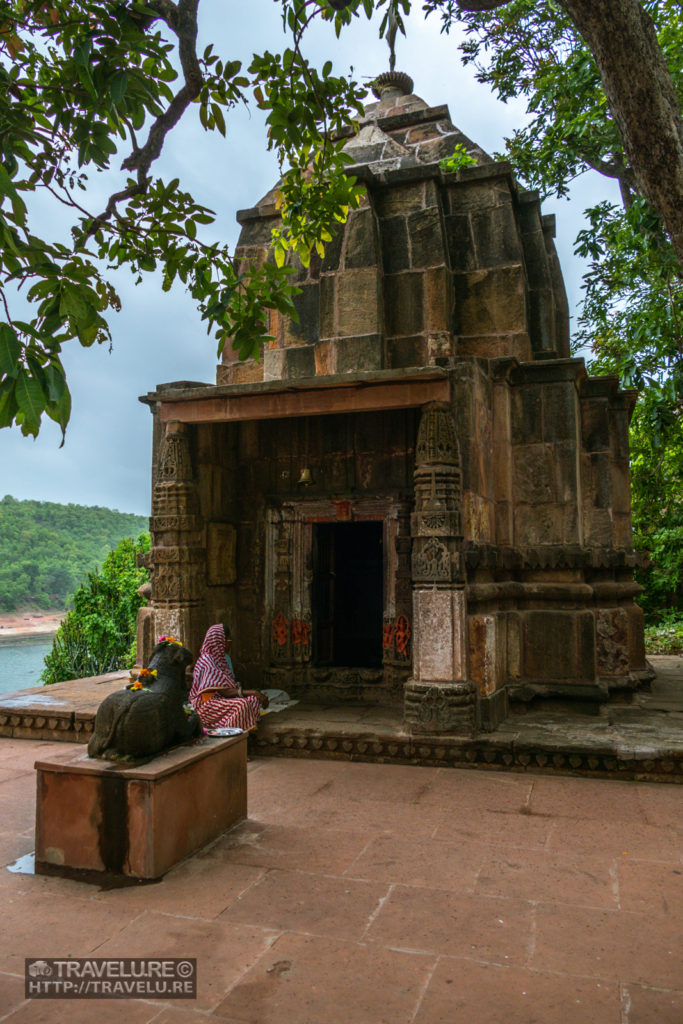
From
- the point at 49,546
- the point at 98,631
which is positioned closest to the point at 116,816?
the point at 98,631

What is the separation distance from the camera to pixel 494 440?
288 inches

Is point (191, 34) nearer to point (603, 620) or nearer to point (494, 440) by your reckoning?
point (494, 440)

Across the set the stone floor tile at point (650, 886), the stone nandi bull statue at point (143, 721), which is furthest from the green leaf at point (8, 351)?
the stone floor tile at point (650, 886)

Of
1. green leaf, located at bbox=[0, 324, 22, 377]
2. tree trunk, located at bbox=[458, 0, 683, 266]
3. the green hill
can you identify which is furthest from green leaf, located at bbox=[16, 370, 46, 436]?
the green hill

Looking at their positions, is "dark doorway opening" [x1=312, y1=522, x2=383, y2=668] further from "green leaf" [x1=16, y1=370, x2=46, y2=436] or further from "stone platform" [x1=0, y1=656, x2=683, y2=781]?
"green leaf" [x1=16, y1=370, x2=46, y2=436]

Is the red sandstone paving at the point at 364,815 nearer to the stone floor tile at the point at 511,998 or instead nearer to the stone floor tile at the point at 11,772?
the stone floor tile at the point at 511,998

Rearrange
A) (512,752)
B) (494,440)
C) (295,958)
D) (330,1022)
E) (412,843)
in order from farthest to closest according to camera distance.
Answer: (494,440)
(512,752)
(412,843)
(295,958)
(330,1022)

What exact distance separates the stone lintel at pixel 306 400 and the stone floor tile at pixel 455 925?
406cm

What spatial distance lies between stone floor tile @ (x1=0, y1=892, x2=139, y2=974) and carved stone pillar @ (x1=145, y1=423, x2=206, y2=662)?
3.52 metres

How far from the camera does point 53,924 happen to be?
3.44 metres

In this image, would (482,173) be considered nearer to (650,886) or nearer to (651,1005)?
(650,886)

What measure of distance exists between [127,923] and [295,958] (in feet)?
2.91

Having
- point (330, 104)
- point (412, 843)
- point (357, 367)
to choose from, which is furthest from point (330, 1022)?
A: point (357, 367)

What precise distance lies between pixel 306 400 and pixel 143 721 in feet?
11.4
